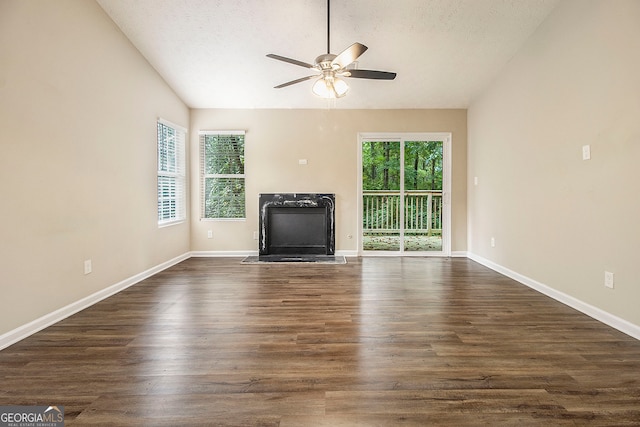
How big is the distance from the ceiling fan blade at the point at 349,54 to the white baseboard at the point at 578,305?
286cm

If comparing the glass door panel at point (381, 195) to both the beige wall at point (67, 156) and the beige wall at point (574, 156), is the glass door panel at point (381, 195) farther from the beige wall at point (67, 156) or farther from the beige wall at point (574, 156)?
the beige wall at point (67, 156)

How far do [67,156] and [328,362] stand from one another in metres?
2.72

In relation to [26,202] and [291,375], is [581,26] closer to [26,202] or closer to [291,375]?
[291,375]

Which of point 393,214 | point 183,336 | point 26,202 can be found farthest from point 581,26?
point 26,202

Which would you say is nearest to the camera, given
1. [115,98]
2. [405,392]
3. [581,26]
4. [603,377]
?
[405,392]

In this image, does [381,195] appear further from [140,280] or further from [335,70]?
[140,280]

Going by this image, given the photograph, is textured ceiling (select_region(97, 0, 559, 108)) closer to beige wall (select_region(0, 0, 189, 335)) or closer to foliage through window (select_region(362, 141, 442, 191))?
beige wall (select_region(0, 0, 189, 335))

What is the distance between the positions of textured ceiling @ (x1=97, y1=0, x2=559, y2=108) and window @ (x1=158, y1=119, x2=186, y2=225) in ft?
2.17

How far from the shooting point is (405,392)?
151 centimetres

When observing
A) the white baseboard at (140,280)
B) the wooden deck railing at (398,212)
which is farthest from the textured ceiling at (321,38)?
the white baseboard at (140,280)

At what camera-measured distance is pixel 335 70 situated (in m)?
2.76

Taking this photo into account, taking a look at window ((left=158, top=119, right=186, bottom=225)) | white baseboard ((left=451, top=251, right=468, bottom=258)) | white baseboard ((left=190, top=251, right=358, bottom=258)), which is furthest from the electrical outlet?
window ((left=158, top=119, right=186, bottom=225))

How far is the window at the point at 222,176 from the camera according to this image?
5.09 m

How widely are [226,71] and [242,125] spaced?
109cm
